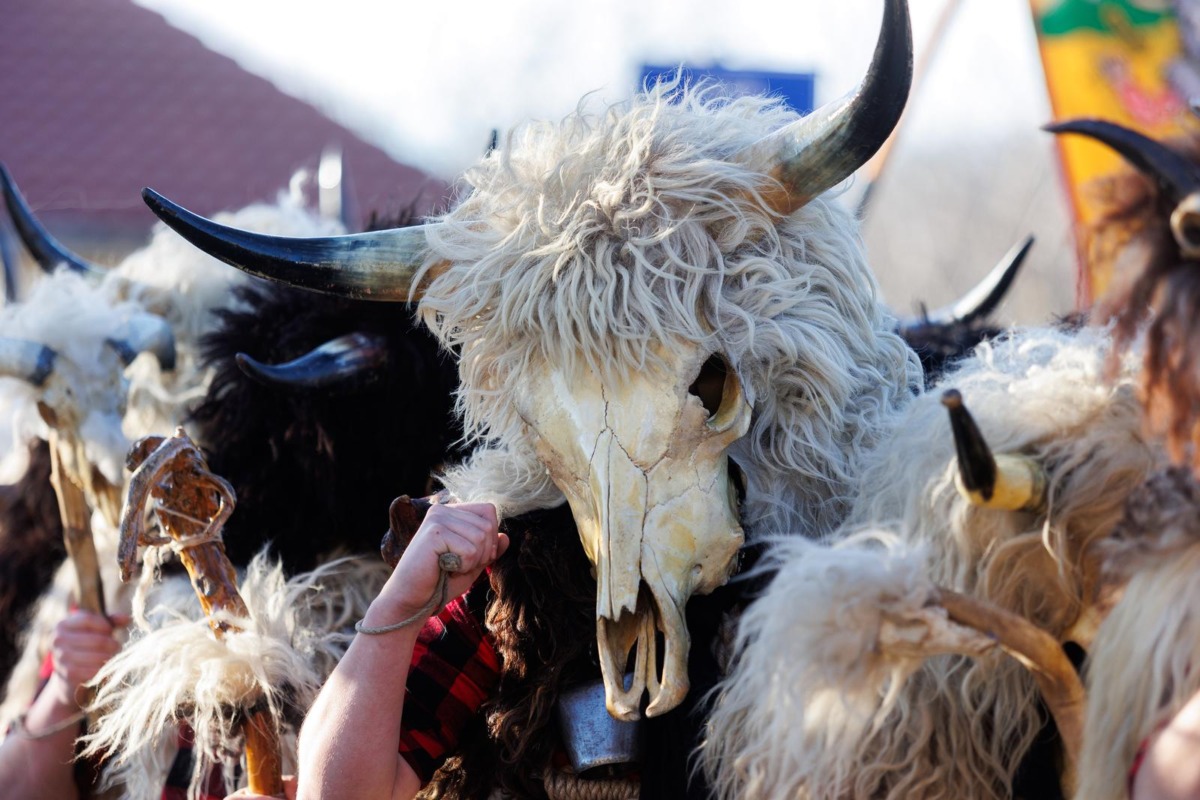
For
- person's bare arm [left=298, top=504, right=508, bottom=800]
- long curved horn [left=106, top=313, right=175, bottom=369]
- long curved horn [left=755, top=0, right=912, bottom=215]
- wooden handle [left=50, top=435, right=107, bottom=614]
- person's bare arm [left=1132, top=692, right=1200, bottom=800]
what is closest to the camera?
person's bare arm [left=1132, top=692, right=1200, bottom=800]

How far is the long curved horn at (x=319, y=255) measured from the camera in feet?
5.50

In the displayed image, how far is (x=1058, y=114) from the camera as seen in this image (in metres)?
3.58

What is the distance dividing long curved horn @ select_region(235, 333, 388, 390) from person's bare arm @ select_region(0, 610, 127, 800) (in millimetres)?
707

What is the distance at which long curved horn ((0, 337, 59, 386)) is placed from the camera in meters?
2.52

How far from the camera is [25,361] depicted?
2541 mm

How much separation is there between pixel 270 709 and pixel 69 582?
1.14 m

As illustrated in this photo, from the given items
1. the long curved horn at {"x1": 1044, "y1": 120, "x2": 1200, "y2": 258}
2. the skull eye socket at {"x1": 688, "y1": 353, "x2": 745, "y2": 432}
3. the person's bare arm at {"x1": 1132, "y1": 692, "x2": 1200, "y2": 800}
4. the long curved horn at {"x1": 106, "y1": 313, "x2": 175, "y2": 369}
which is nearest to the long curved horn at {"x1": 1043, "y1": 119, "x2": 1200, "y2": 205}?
the long curved horn at {"x1": 1044, "y1": 120, "x2": 1200, "y2": 258}

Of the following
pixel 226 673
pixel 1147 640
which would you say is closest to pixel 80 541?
pixel 226 673

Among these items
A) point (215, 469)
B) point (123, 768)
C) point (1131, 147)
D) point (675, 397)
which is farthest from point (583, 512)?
point (123, 768)

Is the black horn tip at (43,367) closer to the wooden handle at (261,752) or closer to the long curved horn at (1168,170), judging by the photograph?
the wooden handle at (261,752)

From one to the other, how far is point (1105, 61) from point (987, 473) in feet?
9.17

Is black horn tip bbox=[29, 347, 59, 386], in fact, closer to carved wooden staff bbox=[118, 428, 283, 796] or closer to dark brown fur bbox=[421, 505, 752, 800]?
carved wooden staff bbox=[118, 428, 283, 796]

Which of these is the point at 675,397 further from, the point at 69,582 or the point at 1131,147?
the point at 69,582

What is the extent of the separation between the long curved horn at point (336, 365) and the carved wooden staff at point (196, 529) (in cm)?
25
